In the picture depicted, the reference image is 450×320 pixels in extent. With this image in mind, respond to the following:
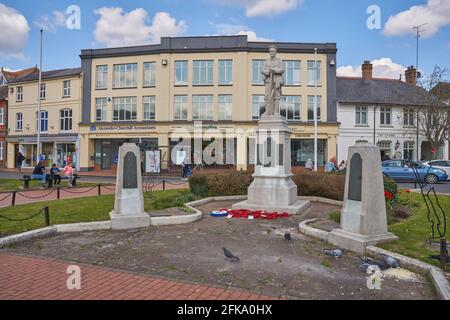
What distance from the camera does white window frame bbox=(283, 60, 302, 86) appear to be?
3584 centimetres

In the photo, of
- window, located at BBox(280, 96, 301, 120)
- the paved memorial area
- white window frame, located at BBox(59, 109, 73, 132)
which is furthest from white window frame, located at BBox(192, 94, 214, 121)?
the paved memorial area

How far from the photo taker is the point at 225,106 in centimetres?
3578

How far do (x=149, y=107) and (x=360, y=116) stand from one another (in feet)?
72.9

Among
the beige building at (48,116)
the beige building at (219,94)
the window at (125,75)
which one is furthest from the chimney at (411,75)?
the beige building at (48,116)

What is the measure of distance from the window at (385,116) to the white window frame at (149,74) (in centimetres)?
2433

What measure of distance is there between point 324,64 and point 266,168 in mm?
27485

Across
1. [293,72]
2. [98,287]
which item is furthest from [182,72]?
[98,287]

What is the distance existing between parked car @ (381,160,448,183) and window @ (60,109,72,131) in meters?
32.4

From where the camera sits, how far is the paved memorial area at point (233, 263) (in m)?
4.96

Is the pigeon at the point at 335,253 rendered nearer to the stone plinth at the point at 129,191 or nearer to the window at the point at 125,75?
the stone plinth at the point at 129,191

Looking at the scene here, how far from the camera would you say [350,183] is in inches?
288
